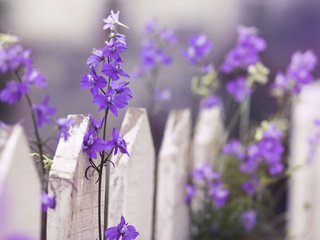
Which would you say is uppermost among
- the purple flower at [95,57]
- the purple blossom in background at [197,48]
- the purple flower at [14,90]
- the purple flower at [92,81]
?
the purple blossom in background at [197,48]

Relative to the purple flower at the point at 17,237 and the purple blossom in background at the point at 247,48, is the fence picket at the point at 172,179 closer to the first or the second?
the purple blossom in background at the point at 247,48

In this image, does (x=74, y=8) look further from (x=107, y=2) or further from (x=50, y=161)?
(x=50, y=161)

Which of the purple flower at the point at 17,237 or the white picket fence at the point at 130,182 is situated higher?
the white picket fence at the point at 130,182

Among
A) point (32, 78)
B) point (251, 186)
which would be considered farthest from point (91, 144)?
point (251, 186)

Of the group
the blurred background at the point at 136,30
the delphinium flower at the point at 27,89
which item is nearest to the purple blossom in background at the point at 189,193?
the delphinium flower at the point at 27,89

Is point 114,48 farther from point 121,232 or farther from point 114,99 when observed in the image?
point 121,232

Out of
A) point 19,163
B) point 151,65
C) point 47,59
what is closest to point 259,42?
→ point 151,65

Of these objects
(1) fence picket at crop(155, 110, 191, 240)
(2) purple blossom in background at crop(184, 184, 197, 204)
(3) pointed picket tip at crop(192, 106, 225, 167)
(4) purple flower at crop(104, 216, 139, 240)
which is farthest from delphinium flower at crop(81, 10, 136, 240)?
(3) pointed picket tip at crop(192, 106, 225, 167)
